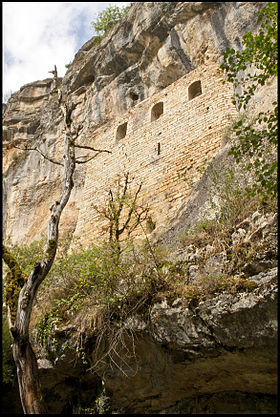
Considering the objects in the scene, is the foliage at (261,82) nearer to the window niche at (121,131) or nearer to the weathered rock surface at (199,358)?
the weathered rock surface at (199,358)

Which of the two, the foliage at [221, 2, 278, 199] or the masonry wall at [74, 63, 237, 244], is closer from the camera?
the foliage at [221, 2, 278, 199]

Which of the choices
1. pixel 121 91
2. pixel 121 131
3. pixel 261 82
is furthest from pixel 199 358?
pixel 121 91

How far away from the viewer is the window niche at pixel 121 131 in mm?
13701

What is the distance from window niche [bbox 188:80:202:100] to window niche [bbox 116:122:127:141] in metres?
2.82

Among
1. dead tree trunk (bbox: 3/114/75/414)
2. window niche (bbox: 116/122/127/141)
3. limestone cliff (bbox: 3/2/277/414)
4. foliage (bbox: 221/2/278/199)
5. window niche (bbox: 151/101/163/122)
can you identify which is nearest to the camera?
limestone cliff (bbox: 3/2/277/414)

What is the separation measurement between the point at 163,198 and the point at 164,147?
2128 mm

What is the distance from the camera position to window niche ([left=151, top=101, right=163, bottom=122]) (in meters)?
12.9

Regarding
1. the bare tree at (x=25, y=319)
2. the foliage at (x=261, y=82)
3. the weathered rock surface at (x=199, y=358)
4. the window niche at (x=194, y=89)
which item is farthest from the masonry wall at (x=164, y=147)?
the weathered rock surface at (x=199, y=358)

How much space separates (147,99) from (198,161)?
4.43 m

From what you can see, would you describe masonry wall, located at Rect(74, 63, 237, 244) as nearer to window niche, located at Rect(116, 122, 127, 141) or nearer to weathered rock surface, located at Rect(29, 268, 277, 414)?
window niche, located at Rect(116, 122, 127, 141)

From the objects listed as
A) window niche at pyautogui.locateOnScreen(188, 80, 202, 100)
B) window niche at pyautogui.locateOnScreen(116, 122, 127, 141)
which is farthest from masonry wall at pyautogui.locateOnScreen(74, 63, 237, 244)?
window niche at pyautogui.locateOnScreen(188, 80, 202, 100)

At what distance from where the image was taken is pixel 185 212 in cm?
766

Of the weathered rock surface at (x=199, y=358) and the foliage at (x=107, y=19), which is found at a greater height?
the foliage at (x=107, y=19)

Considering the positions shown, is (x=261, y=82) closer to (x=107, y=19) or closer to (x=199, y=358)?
(x=199, y=358)
